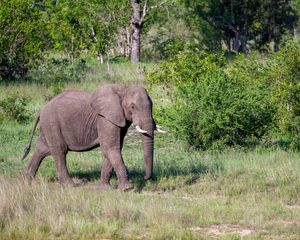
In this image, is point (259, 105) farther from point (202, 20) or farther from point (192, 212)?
point (202, 20)

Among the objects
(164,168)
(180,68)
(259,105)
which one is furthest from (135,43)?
(164,168)

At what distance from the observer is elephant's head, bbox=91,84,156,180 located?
11.5 metres

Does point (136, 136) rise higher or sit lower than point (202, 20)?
lower

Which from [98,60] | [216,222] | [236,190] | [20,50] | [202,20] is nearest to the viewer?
[216,222]

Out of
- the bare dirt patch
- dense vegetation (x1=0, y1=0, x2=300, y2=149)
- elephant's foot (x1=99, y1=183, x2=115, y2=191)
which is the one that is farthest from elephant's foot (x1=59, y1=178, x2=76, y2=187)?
dense vegetation (x1=0, y1=0, x2=300, y2=149)

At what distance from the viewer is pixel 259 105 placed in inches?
615

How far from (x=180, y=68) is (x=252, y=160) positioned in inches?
175

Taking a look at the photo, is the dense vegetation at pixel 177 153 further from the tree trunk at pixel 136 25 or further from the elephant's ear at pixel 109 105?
the tree trunk at pixel 136 25

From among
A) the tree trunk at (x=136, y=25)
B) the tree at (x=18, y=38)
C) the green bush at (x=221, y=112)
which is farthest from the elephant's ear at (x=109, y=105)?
the tree trunk at (x=136, y=25)

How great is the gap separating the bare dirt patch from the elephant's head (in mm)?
1689

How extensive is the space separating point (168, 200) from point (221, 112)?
4.46 meters

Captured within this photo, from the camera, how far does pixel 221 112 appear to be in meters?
15.3

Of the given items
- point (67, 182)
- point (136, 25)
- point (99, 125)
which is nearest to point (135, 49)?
point (136, 25)

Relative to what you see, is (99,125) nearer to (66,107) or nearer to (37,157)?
(66,107)
